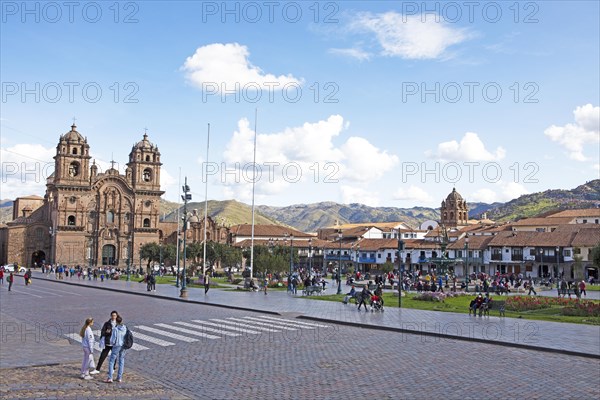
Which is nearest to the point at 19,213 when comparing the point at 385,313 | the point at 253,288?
the point at 253,288

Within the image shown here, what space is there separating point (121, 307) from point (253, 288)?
1389 centimetres

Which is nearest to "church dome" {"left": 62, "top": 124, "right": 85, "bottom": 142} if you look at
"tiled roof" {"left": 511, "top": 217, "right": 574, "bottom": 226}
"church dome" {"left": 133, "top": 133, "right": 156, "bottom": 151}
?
"church dome" {"left": 133, "top": 133, "right": 156, "bottom": 151}

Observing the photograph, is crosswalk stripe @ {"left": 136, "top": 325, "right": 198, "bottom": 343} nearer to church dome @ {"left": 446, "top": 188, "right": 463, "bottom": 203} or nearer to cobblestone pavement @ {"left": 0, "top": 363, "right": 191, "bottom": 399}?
cobblestone pavement @ {"left": 0, "top": 363, "right": 191, "bottom": 399}

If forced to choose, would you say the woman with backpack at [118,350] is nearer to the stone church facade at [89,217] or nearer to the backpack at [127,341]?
the backpack at [127,341]

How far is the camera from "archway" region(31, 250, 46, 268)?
3531 inches

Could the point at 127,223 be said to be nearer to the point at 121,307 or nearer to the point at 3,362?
the point at 121,307

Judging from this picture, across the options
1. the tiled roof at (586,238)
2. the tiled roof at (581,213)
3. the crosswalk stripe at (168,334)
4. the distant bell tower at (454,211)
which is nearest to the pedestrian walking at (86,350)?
the crosswalk stripe at (168,334)

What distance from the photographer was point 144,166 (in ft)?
322

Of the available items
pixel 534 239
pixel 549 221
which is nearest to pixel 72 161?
pixel 534 239

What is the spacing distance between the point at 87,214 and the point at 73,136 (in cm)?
1302

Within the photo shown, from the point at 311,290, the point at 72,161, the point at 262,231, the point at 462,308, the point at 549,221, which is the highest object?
the point at 72,161

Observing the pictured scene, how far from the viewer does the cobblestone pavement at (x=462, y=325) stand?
18766 millimetres

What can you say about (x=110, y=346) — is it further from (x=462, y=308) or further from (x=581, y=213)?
(x=581, y=213)

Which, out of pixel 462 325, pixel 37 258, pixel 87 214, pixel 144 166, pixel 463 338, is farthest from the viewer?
pixel 144 166
